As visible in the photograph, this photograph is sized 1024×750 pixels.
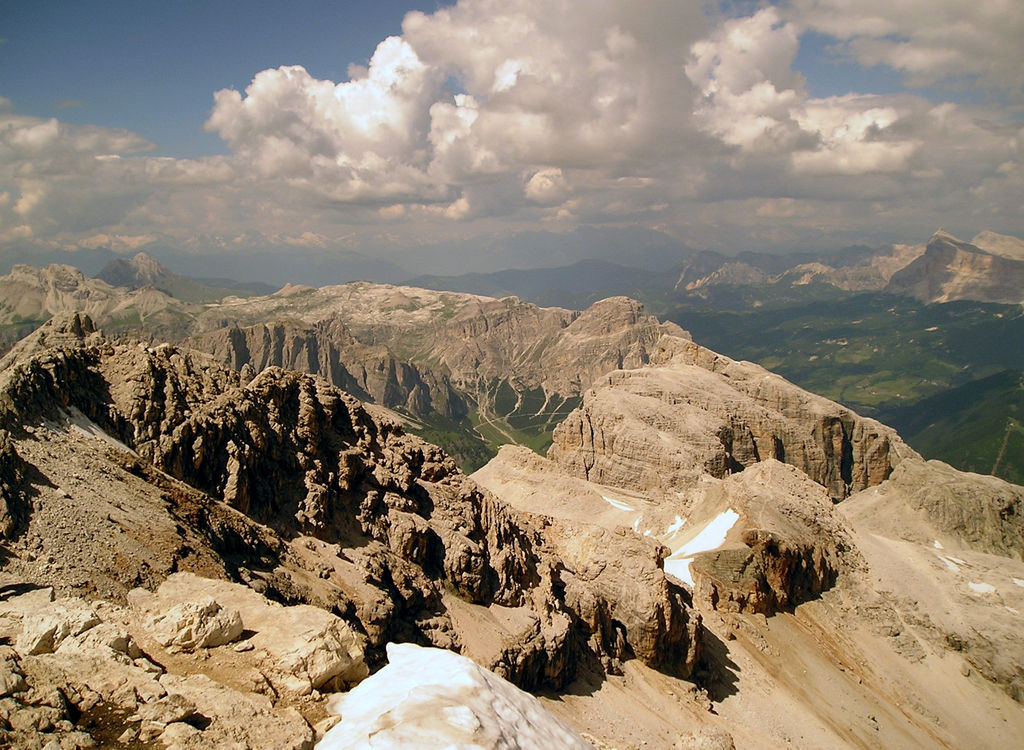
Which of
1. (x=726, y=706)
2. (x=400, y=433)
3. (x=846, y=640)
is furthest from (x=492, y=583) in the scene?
(x=846, y=640)

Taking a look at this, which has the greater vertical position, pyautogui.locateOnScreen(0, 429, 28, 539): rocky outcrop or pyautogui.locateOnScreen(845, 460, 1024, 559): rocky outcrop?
pyautogui.locateOnScreen(0, 429, 28, 539): rocky outcrop

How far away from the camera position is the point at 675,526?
77750mm

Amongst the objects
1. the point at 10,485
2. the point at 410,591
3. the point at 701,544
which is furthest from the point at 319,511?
the point at 701,544

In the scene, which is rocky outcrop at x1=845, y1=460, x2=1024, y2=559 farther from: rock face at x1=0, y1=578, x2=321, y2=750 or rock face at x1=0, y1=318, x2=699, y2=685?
rock face at x1=0, y1=578, x2=321, y2=750

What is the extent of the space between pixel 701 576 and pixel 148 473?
49.0m

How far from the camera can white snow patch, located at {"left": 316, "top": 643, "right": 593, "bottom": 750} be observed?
13445mm

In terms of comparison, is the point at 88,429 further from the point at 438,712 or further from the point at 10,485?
the point at 438,712

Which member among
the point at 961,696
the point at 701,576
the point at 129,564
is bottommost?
the point at 961,696

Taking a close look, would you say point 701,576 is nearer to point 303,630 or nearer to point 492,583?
point 492,583

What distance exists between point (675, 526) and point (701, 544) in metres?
10.2

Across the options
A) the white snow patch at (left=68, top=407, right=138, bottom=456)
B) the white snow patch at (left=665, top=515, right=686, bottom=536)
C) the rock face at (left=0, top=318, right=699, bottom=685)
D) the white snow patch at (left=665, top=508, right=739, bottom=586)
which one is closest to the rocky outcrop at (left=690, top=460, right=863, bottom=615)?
the white snow patch at (left=665, top=508, right=739, bottom=586)

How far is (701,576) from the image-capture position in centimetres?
5934

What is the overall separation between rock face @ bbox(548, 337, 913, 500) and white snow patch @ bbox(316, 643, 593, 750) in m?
85.7

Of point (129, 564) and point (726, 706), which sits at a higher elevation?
point (129, 564)
